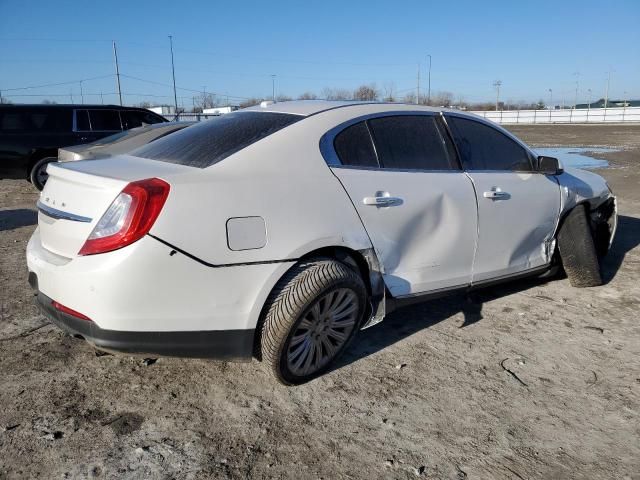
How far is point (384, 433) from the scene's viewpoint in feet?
8.68

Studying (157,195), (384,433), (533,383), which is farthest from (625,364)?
(157,195)

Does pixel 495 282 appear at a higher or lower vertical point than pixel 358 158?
lower

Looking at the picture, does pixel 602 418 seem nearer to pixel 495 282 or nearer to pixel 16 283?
pixel 495 282

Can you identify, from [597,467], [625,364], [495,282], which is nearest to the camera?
[597,467]

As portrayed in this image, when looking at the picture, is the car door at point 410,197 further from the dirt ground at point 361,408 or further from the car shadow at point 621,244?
the car shadow at point 621,244

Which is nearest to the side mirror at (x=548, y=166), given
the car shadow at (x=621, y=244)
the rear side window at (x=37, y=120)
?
the car shadow at (x=621, y=244)

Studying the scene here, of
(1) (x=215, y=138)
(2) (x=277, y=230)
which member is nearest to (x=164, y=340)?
(2) (x=277, y=230)

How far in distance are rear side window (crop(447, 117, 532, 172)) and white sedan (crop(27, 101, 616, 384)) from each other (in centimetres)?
2

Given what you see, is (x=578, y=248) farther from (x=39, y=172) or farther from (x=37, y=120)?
(x=37, y=120)

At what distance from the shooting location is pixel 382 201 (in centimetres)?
320

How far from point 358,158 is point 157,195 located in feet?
4.24

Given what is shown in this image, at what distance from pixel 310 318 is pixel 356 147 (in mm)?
1101

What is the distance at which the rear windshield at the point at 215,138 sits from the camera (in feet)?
9.65

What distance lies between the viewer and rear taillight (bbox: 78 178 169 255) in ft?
8.00
